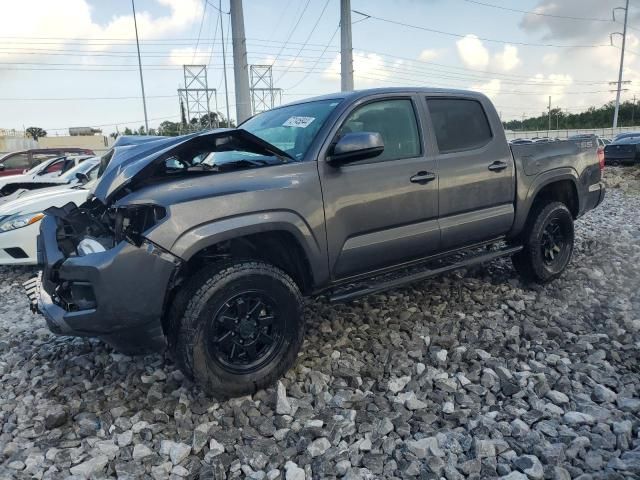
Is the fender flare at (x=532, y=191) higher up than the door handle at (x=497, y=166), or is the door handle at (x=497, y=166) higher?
the door handle at (x=497, y=166)

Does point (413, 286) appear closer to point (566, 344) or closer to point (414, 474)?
point (566, 344)

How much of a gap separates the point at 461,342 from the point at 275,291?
5.24 feet

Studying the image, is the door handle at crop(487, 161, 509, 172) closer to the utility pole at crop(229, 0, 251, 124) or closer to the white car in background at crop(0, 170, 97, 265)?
the white car in background at crop(0, 170, 97, 265)

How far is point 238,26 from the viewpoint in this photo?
16578mm

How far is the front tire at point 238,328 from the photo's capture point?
9.39ft

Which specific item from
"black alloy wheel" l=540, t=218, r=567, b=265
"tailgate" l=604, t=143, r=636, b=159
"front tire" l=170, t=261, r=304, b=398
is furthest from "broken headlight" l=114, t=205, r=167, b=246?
"tailgate" l=604, t=143, r=636, b=159

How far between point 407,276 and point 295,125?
143 centimetres

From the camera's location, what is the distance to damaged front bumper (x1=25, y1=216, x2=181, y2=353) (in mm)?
2672

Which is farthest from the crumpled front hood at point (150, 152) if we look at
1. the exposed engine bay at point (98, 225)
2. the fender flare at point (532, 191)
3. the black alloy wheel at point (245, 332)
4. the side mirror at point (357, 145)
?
the fender flare at point (532, 191)

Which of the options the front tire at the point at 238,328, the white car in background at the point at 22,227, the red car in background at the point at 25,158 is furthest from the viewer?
the red car in background at the point at 25,158

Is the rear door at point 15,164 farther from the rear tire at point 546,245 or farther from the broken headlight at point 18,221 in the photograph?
the rear tire at point 546,245

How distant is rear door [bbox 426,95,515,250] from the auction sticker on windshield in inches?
41.1

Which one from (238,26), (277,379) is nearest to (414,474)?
(277,379)

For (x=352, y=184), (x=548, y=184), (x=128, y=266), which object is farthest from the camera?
(x=548, y=184)
